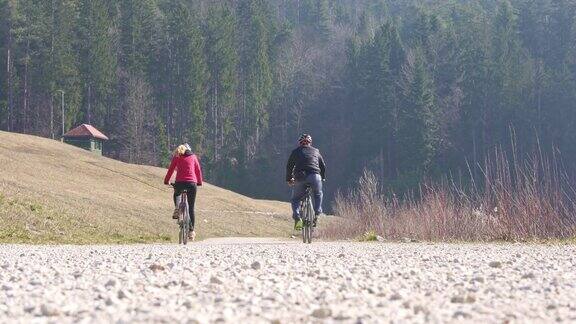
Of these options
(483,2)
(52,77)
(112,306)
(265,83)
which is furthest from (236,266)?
(483,2)

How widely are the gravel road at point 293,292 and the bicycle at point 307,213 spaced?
7.36m

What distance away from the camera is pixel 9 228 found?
20500 millimetres

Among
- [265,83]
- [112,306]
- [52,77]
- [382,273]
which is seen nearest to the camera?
[112,306]

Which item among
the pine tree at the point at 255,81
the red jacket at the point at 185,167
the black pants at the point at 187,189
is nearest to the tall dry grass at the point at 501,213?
the black pants at the point at 187,189

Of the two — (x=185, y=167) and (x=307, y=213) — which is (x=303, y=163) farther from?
(x=185, y=167)

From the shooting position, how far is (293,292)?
212 inches

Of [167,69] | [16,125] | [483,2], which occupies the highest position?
[483,2]

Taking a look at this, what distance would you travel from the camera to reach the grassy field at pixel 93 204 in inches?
894

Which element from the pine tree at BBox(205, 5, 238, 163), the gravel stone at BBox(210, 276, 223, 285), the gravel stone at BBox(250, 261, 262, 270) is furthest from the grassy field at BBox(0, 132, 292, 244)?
the pine tree at BBox(205, 5, 238, 163)

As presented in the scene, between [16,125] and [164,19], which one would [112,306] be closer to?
[16,125]

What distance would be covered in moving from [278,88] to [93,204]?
61992mm

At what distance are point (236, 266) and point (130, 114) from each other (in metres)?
72.1

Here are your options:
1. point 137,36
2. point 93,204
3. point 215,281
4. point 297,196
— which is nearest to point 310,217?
point 297,196

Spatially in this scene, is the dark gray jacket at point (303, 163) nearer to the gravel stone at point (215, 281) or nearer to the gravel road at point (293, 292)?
the gravel road at point (293, 292)
